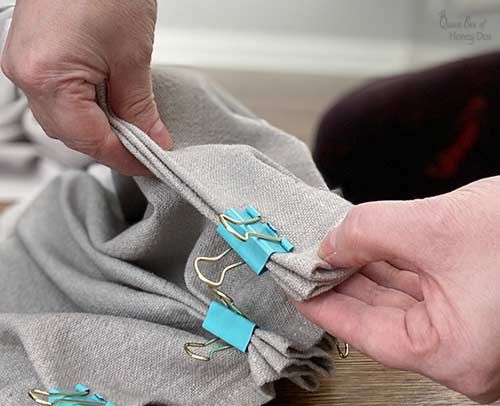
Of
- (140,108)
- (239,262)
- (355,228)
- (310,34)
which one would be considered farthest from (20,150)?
(310,34)

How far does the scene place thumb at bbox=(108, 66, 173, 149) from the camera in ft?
1.77

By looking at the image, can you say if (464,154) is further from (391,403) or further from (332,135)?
(391,403)

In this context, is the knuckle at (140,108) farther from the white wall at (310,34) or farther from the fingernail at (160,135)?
the white wall at (310,34)

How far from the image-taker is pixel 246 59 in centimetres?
129

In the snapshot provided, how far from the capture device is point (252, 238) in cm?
43

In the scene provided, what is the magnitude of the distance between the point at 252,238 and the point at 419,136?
453 mm

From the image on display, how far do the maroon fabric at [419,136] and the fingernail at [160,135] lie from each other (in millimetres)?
293

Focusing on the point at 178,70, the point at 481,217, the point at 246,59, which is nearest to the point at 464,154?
the point at 178,70

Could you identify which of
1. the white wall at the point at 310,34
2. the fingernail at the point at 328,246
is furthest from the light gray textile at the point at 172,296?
the white wall at the point at 310,34

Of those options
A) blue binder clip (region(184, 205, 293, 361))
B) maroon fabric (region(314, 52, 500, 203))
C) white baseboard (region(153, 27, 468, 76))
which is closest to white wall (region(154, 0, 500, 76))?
white baseboard (region(153, 27, 468, 76))

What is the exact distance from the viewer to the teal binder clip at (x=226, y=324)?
46 centimetres

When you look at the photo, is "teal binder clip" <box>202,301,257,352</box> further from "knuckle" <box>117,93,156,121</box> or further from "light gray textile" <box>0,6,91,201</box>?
"light gray textile" <box>0,6,91,201</box>

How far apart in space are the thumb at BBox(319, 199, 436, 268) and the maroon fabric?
1.33ft

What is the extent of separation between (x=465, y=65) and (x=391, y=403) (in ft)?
1.54
